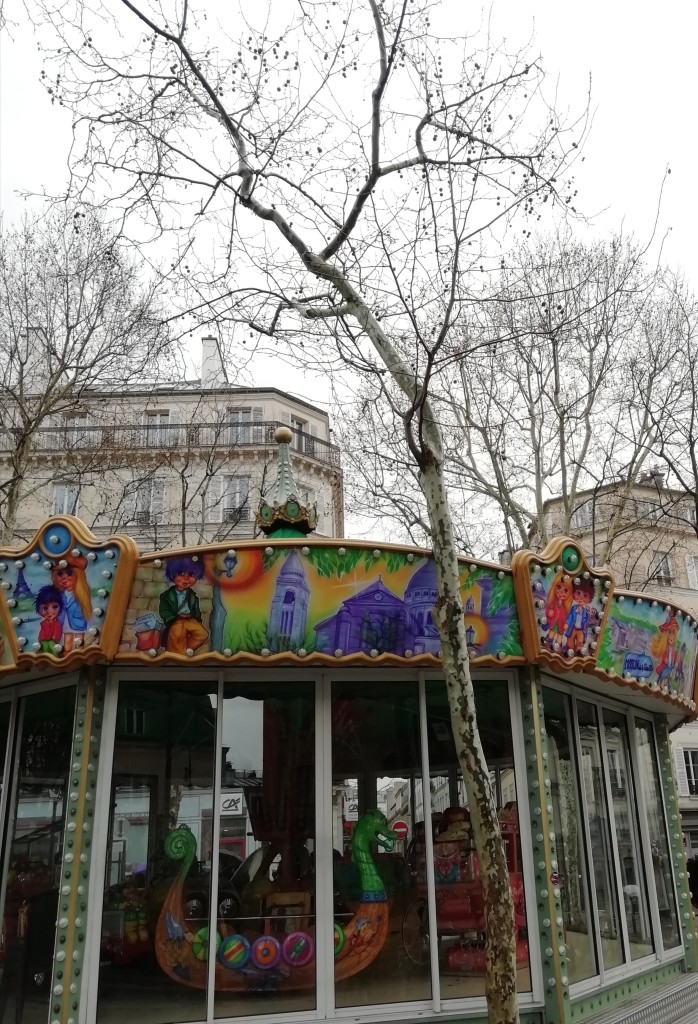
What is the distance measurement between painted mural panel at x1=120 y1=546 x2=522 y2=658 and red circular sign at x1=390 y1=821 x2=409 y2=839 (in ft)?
5.02

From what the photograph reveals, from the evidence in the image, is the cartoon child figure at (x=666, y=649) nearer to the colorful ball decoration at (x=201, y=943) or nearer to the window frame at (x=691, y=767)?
the colorful ball decoration at (x=201, y=943)

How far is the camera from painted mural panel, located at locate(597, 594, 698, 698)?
833 centimetres

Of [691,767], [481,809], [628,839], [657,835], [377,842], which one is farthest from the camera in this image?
[691,767]

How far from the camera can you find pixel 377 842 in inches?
291

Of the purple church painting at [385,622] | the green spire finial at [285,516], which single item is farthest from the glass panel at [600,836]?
the green spire finial at [285,516]

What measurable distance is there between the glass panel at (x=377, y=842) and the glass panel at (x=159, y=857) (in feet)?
3.59

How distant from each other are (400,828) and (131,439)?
12.5 metres

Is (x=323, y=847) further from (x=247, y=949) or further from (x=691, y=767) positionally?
(x=691, y=767)

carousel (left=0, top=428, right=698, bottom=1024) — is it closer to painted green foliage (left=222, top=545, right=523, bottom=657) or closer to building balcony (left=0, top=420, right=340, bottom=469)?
painted green foliage (left=222, top=545, right=523, bottom=657)

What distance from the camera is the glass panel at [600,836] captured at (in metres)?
8.42

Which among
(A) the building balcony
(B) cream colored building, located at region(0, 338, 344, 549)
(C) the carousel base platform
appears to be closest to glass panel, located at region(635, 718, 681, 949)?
(C) the carousel base platform

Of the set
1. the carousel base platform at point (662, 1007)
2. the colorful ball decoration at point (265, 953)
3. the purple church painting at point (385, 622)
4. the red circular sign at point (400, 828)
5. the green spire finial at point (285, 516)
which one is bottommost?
the carousel base platform at point (662, 1007)

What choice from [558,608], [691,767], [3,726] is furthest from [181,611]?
[691,767]

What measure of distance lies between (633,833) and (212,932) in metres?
4.95
